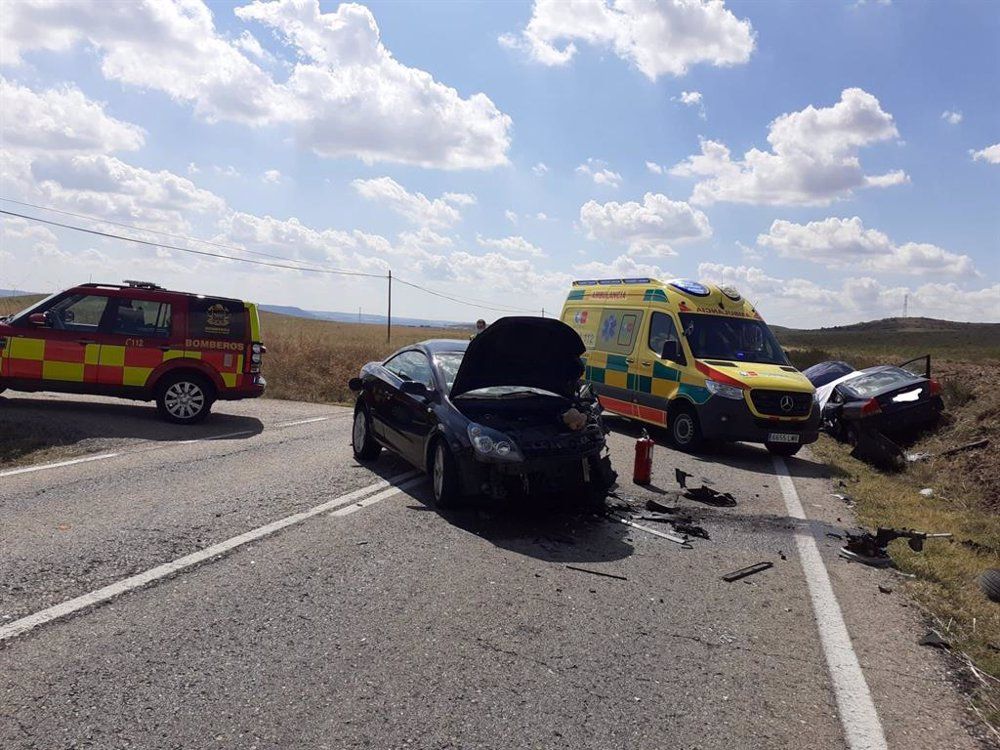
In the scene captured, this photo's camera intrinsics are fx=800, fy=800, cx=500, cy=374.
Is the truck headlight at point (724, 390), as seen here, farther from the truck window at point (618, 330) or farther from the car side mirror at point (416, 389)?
the car side mirror at point (416, 389)

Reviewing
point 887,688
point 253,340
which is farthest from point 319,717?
point 253,340

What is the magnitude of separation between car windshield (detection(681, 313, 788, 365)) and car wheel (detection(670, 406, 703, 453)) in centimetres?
88

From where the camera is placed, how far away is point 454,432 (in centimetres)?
680

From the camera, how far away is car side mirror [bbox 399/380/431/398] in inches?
298

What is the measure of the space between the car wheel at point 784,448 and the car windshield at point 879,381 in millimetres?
2352

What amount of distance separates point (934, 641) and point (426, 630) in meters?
2.86

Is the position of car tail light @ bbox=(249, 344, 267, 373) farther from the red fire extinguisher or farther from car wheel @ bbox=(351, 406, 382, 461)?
the red fire extinguisher

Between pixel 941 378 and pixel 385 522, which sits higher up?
pixel 941 378

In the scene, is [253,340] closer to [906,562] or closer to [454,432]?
[454,432]

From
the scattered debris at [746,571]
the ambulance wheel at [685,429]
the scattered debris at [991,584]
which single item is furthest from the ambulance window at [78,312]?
the scattered debris at [991,584]

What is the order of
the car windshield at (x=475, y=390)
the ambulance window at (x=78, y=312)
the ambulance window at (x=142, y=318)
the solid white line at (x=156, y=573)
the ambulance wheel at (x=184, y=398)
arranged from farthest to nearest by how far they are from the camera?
the ambulance wheel at (x=184, y=398) → the ambulance window at (x=142, y=318) → the ambulance window at (x=78, y=312) → the car windshield at (x=475, y=390) → the solid white line at (x=156, y=573)

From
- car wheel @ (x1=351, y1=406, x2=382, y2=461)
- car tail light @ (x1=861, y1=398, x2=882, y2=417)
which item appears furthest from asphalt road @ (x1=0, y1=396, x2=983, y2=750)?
car tail light @ (x1=861, y1=398, x2=882, y2=417)

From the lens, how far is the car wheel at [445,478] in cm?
668

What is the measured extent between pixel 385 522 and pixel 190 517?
1.52 m
